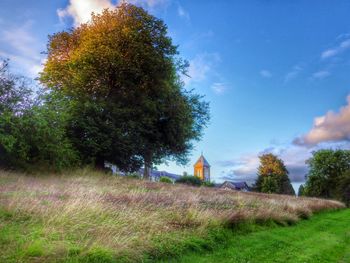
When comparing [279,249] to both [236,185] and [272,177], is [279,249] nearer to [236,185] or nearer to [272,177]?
[272,177]

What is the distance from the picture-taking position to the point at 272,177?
77562 mm

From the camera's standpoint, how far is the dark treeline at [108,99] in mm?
22594

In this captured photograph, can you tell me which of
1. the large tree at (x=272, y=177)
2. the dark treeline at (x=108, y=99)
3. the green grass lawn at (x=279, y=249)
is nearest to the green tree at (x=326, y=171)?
the large tree at (x=272, y=177)

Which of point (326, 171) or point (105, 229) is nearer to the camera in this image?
point (105, 229)

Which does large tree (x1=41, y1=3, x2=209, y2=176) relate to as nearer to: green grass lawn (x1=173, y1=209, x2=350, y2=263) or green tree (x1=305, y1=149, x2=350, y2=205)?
green grass lawn (x1=173, y1=209, x2=350, y2=263)

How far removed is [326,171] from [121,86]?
62.5m

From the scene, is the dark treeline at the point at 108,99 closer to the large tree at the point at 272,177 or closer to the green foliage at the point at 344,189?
the green foliage at the point at 344,189

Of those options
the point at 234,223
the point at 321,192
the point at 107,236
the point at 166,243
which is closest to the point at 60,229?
the point at 107,236

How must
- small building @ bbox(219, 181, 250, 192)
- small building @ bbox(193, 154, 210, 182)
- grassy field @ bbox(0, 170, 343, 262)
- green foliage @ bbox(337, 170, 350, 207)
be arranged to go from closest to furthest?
grassy field @ bbox(0, 170, 343, 262)
green foliage @ bbox(337, 170, 350, 207)
small building @ bbox(219, 181, 250, 192)
small building @ bbox(193, 154, 210, 182)

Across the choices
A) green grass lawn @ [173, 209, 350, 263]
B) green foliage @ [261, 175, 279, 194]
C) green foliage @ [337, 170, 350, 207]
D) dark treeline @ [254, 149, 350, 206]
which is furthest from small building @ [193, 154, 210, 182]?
green grass lawn @ [173, 209, 350, 263]

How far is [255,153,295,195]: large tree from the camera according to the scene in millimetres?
75125

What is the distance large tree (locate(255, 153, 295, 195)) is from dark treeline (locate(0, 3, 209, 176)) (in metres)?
46.3

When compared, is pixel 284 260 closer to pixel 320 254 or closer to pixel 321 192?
pixel 320 254

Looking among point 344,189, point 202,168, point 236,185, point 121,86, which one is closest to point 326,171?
point 344,189
